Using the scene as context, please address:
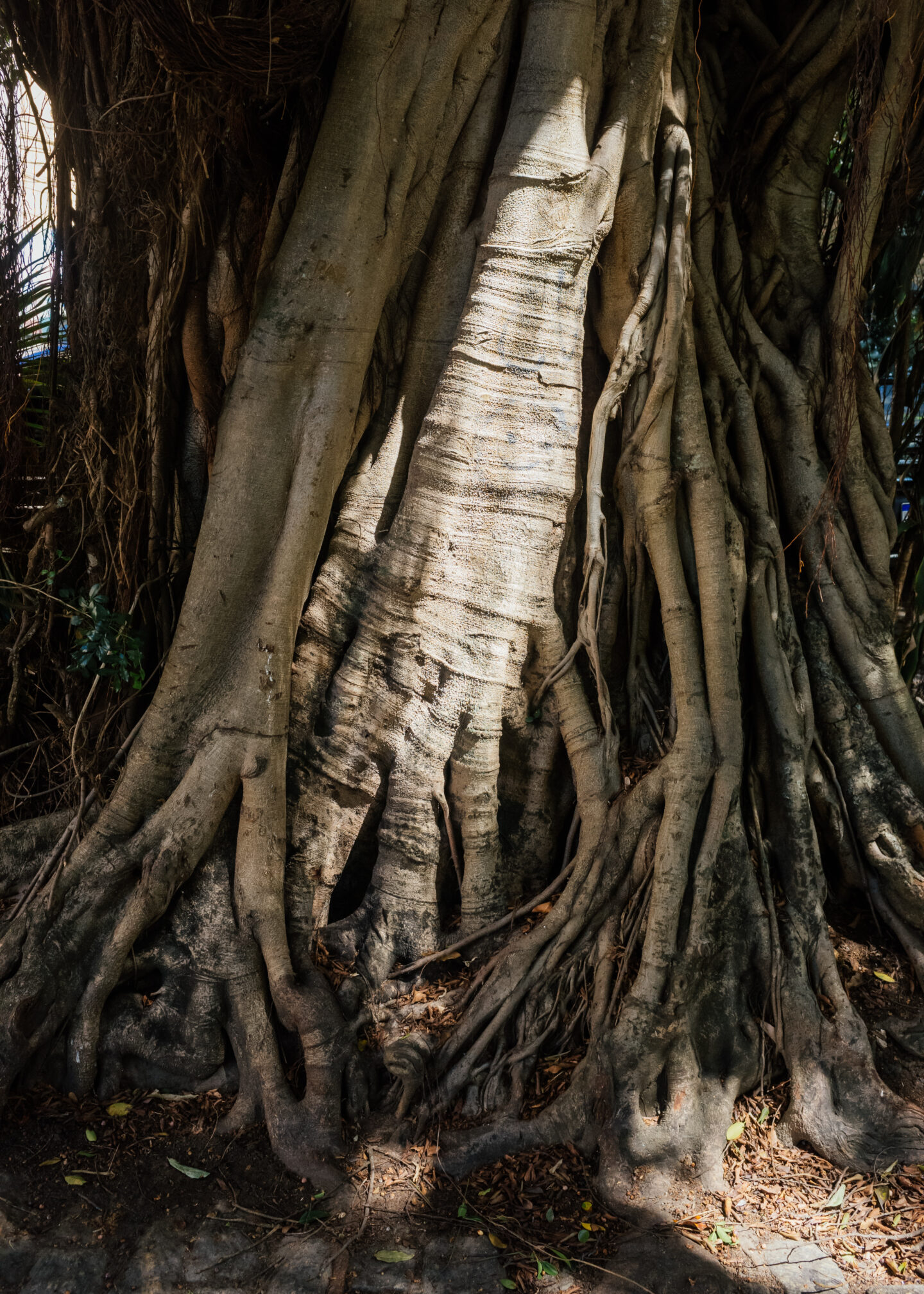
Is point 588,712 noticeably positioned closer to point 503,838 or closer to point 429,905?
point 503,838

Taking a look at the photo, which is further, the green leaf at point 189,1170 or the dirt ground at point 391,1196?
the green leaf at point 189,1170

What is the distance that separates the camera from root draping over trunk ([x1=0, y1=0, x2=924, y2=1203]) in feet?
8.91

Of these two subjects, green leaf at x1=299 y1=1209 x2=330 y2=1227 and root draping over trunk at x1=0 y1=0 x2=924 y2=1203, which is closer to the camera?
green leaf at x1=299 y1=1209 x2=330 y2=1227

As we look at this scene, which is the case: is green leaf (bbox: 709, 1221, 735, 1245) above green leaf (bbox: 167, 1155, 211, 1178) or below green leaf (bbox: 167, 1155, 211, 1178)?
above

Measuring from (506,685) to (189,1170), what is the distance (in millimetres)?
1710

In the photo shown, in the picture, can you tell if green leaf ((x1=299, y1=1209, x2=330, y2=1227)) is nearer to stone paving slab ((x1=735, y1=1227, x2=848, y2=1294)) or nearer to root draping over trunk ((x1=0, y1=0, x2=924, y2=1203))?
root draping over trunk ((x1=0, y1=0, x2=924, y2=1203))

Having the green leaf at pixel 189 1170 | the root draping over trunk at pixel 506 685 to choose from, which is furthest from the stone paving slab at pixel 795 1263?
the green leaf at pixel 189 1170

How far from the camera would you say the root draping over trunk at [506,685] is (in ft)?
8.91

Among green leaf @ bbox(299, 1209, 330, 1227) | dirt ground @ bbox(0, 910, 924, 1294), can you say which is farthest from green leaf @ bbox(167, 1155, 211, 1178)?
green leaf @ bbox(299, 1209, 330, 1227)

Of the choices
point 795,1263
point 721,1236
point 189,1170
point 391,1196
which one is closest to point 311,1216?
point 391,1196

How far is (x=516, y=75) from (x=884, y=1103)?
354 centimetres

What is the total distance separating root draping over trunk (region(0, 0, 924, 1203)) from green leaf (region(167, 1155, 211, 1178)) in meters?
0.18

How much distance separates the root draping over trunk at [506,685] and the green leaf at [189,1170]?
0.59 ft

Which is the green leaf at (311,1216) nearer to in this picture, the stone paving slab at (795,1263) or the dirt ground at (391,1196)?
the dirt ground at (391,1196)
